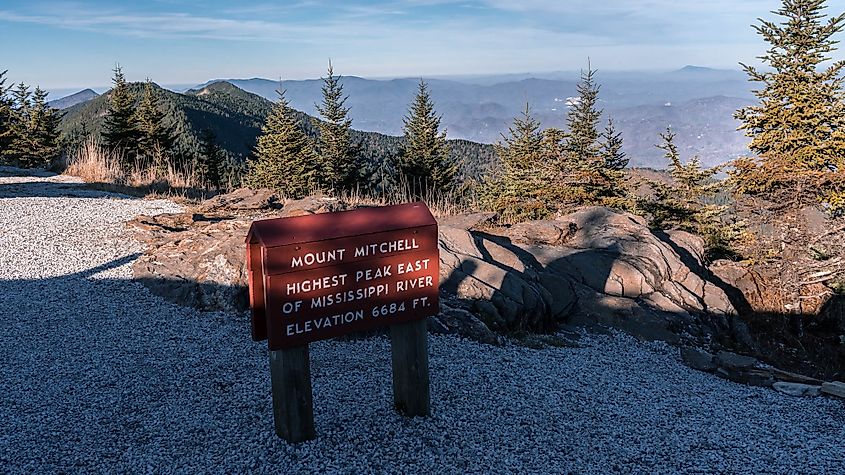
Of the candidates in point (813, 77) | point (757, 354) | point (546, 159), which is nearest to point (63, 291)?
point (757, 354)

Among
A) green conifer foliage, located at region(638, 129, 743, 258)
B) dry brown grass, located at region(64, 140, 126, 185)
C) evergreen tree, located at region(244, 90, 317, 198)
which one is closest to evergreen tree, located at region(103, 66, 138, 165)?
evergreen tree, located at region(244, 90, 317, 198)

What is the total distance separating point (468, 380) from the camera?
18.6 feet

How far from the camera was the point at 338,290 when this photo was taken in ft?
14.3

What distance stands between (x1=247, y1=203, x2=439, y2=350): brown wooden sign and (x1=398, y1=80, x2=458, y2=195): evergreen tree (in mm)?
38816

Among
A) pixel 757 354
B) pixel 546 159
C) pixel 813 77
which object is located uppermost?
pixel 813 77

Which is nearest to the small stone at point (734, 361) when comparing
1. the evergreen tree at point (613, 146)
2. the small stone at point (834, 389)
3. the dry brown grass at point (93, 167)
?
the small stone at point (834, 389)

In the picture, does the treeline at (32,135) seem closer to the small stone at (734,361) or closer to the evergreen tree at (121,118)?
the evergreen tree at (121,118)

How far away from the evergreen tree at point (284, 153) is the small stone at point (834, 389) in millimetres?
31537

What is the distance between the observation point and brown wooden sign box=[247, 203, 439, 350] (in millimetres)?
4082

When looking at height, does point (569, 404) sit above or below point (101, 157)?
below

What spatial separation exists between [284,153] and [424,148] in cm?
1151

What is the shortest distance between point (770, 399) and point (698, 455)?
2211mm

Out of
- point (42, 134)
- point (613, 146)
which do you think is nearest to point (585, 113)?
point (613, 146)

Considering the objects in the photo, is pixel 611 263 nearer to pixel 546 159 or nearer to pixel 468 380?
pixel 468 380
